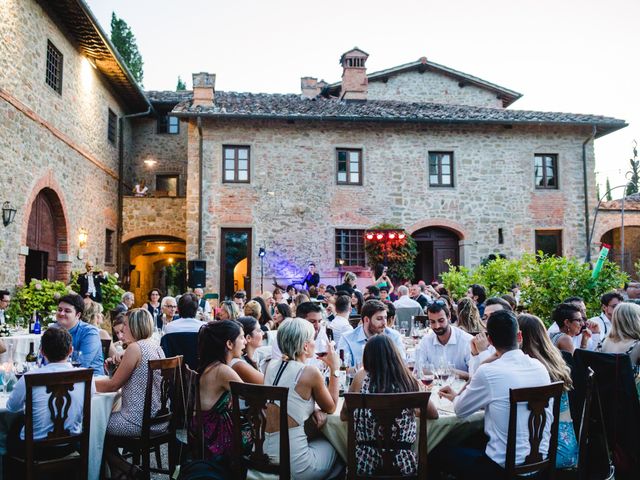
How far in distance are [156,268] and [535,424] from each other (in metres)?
23.9

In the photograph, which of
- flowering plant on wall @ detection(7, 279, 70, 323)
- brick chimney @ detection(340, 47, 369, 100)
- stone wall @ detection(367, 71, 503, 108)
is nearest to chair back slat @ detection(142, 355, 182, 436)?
flowering plant on wall @ detection(7, 279, 70, 323)

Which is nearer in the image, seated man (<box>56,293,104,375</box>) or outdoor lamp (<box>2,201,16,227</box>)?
seated man (<box>56,293,104,375</box>)

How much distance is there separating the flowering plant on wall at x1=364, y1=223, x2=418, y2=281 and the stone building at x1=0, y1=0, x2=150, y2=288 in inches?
312

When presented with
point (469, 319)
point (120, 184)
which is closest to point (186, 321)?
point (469, 319)

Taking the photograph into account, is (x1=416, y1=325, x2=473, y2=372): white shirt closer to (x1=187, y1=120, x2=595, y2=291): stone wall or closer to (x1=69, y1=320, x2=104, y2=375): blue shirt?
(x1=69, y1=320, x2=104, y2=375): blue shirt

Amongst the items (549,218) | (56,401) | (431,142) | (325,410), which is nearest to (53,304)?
(56,401)

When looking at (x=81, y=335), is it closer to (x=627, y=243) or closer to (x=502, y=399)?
(x=502, y=399)

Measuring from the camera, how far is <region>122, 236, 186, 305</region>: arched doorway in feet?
69.9

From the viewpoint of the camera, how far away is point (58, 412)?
11.1 ft

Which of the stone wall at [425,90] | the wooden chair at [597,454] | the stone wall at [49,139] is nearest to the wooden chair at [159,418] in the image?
the wooden chair at [597,454]

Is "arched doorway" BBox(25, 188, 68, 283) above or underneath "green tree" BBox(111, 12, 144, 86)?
underneath

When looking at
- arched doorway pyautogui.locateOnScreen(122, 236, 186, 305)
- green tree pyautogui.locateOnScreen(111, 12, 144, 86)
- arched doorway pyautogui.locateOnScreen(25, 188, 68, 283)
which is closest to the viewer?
arched doorway pyautogui.locateOnScreen(25, 188, 68, 283)

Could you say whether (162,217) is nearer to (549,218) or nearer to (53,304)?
(53,304)

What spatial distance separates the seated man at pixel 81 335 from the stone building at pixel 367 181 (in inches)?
416
